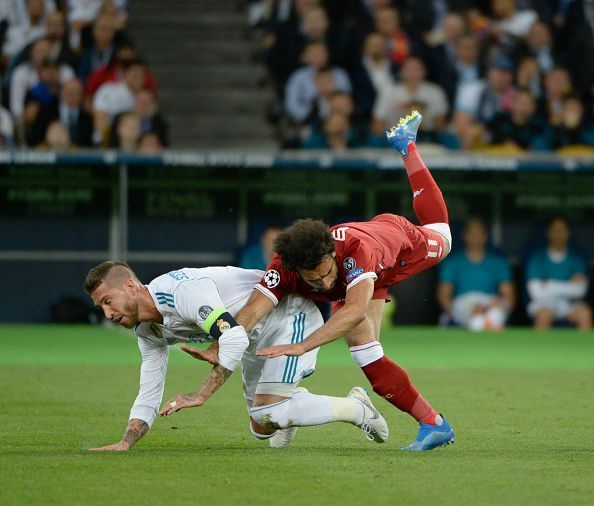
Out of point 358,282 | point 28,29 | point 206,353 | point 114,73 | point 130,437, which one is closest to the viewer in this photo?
point 206,353

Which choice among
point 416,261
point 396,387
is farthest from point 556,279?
point 396,387

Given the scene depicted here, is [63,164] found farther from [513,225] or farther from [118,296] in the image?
[118,296]

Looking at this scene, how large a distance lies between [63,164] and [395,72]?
15.9 ft

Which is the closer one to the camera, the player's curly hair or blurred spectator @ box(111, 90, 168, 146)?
the player's curly hair

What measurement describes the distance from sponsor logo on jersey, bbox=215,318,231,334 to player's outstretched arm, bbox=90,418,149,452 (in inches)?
37.9

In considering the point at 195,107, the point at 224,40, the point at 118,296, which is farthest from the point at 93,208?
the point at 118,296

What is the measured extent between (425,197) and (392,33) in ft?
35.4

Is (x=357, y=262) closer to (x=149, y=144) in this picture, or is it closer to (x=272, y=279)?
(x=272, y=279)

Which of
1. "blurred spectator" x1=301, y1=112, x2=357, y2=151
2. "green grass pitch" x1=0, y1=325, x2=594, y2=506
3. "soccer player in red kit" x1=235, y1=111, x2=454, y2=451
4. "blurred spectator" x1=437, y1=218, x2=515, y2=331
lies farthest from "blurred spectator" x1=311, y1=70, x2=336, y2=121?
"soccer player in red kit" x1=235, y1=111, x2=454, y2=451

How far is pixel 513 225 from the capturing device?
63.3ft

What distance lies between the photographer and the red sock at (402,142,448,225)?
884 centimetres

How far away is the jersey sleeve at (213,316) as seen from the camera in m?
6.80

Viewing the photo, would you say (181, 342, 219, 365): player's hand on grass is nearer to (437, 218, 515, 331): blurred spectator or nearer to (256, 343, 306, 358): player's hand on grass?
(256, 343, 306, 358): player's hand on grass

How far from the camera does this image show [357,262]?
723cm
